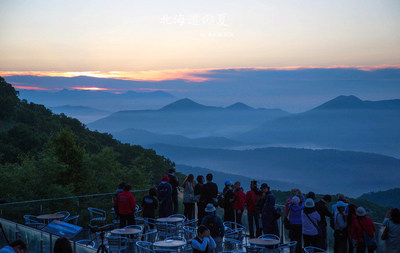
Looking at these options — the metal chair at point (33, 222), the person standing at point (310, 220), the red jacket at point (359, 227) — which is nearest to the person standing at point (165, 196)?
the metal chair at point (33, 222)

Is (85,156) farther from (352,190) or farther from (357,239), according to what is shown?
(352,190)

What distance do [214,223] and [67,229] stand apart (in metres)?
2.70

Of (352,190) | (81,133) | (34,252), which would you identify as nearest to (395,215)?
(34,252)

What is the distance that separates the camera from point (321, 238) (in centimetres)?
930

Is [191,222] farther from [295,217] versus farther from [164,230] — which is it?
[295,217]

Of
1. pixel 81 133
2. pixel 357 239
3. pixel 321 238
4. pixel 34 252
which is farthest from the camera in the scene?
pixel 81 133

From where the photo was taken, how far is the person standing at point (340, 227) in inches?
348

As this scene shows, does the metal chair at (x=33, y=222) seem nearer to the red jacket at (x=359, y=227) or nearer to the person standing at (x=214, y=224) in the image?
the person standing at (x=214, y=224)

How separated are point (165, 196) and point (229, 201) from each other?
1.75m

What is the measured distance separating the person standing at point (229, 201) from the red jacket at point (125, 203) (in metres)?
2.50

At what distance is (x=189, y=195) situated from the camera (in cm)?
1216

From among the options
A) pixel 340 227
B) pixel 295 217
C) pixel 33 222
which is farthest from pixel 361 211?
pixel 33 222

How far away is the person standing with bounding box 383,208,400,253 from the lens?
8.02 m

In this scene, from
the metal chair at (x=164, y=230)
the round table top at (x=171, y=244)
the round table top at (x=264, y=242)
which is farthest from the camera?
the metal chair at (x=164, y=230)
